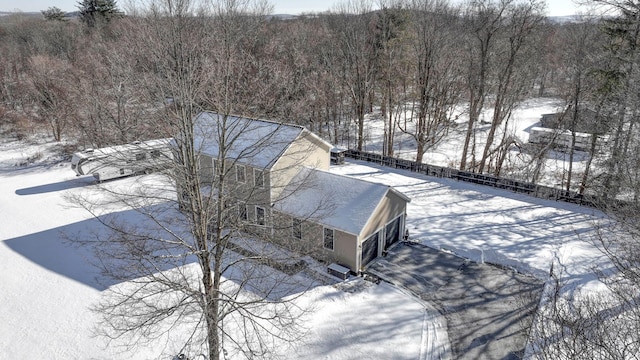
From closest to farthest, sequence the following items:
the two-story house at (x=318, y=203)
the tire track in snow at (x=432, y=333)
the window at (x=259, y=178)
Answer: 1. the window at (x=259, y=178)
2. the tire track in snow at (x=432, y=333)
3. the two-story house at (x=318, y=203)

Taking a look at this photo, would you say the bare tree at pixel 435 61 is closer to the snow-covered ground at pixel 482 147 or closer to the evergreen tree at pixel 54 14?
the snow-covered ground at pixel 482 147

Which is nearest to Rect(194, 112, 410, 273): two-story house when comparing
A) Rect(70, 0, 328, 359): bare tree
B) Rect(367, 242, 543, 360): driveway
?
Rect(70, 0, 328, 359): bare tree

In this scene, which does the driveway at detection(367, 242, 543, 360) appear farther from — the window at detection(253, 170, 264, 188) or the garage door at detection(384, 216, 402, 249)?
the window at detection(253, 170, 264, 188)

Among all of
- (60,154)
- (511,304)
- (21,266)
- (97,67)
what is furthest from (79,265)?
(97,67)

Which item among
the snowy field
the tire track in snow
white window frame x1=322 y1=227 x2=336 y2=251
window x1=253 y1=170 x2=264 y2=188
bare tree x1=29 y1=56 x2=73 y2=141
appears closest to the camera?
window x1=253 y1=170 x2=264 y2=188

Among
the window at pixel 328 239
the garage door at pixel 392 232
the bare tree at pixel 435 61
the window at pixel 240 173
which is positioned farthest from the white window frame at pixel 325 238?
the bare tree at pixel 435 61

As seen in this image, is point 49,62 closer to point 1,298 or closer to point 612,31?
point 1,298

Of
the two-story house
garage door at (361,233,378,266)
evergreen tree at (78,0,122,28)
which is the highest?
evergreen tree at (78,0,122,28)
